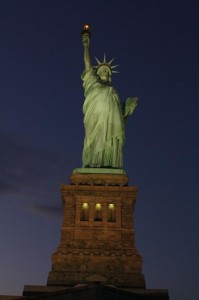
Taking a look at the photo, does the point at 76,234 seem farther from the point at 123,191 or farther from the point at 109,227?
the point at 123,191

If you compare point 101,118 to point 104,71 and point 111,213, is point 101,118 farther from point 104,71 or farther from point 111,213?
point 111,213

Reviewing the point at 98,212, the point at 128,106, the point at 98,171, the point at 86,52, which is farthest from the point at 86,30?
the point at 98,212

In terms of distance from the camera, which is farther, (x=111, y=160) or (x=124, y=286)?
(x=111, y=160)

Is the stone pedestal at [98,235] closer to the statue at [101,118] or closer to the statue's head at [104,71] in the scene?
the statue at [101,118]

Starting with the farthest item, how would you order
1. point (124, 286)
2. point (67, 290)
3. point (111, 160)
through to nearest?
point (111, 160), point (124, 286), point (67, 290)

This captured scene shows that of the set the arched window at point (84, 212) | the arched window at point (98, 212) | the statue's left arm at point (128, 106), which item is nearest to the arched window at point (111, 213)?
the arched window at point (98, 212)

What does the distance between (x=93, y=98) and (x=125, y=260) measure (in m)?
13.2

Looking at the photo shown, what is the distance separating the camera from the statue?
33406mm

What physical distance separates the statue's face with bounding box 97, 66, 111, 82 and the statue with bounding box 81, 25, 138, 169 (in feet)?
0.38

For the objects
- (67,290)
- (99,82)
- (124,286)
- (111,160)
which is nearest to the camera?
(67,290)

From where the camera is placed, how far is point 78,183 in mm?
30859

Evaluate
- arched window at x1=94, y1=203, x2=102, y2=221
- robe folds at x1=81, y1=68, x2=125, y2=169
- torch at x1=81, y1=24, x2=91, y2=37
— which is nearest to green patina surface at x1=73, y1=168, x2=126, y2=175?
robe folds at x1=81, y1=68, x2=125, y2=169

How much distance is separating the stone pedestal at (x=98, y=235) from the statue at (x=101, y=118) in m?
2.46

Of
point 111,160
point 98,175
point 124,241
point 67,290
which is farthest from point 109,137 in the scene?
point 67,290
